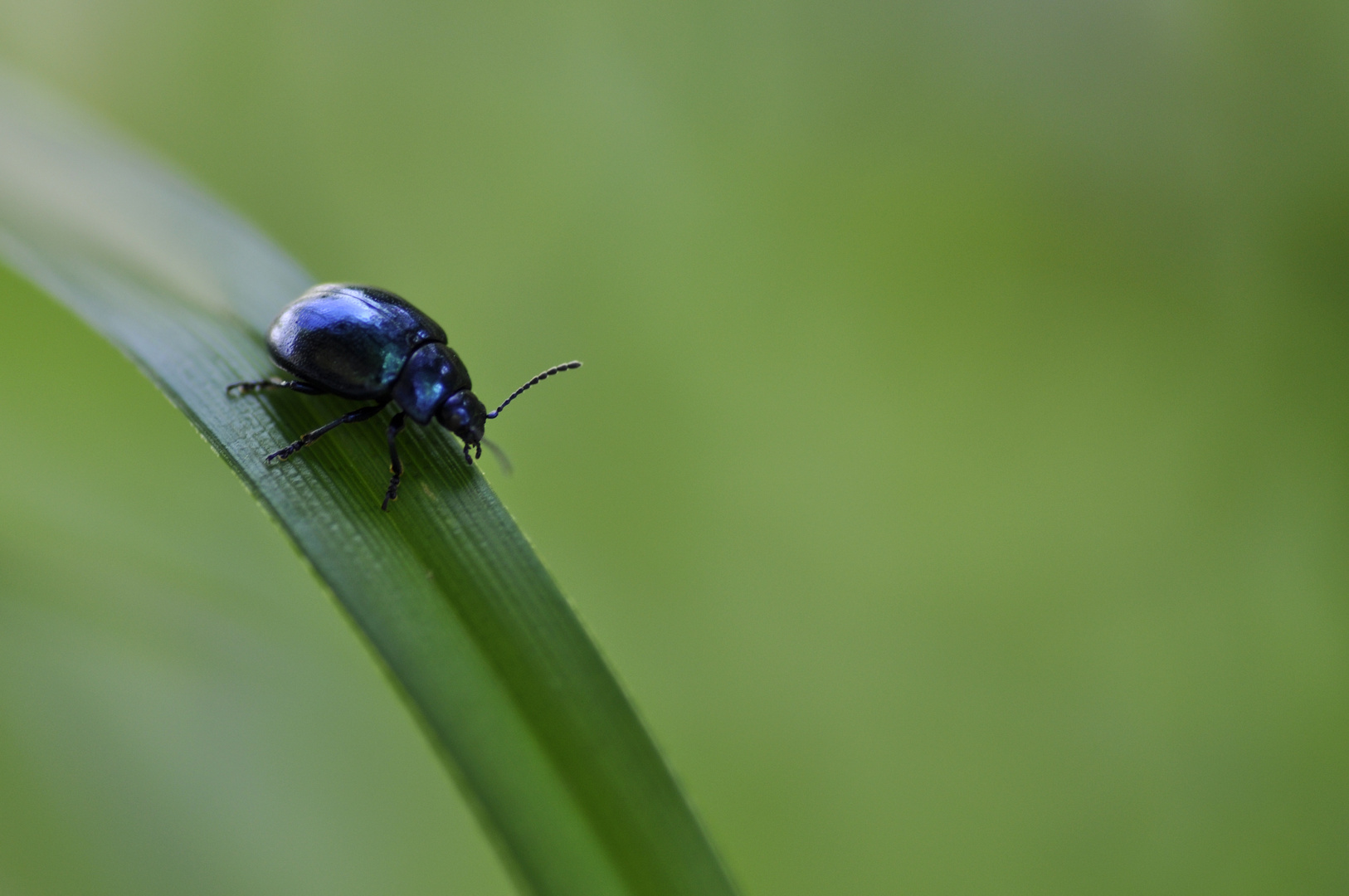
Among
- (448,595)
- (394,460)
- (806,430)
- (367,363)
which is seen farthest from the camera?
(806,430)

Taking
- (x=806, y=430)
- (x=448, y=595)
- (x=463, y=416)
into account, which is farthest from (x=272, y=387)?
(x=806, y=430)

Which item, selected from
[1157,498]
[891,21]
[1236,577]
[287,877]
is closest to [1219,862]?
[1236,577]

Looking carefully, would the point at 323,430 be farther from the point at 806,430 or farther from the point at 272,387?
the point at 806,430

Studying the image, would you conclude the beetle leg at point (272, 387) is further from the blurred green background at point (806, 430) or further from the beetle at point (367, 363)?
the blurred green background at point (806, 430)

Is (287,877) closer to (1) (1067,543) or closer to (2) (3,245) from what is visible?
(2) (3,245)

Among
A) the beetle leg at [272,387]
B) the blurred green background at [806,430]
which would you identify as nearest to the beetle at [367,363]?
the beetle leg at [272,387]
